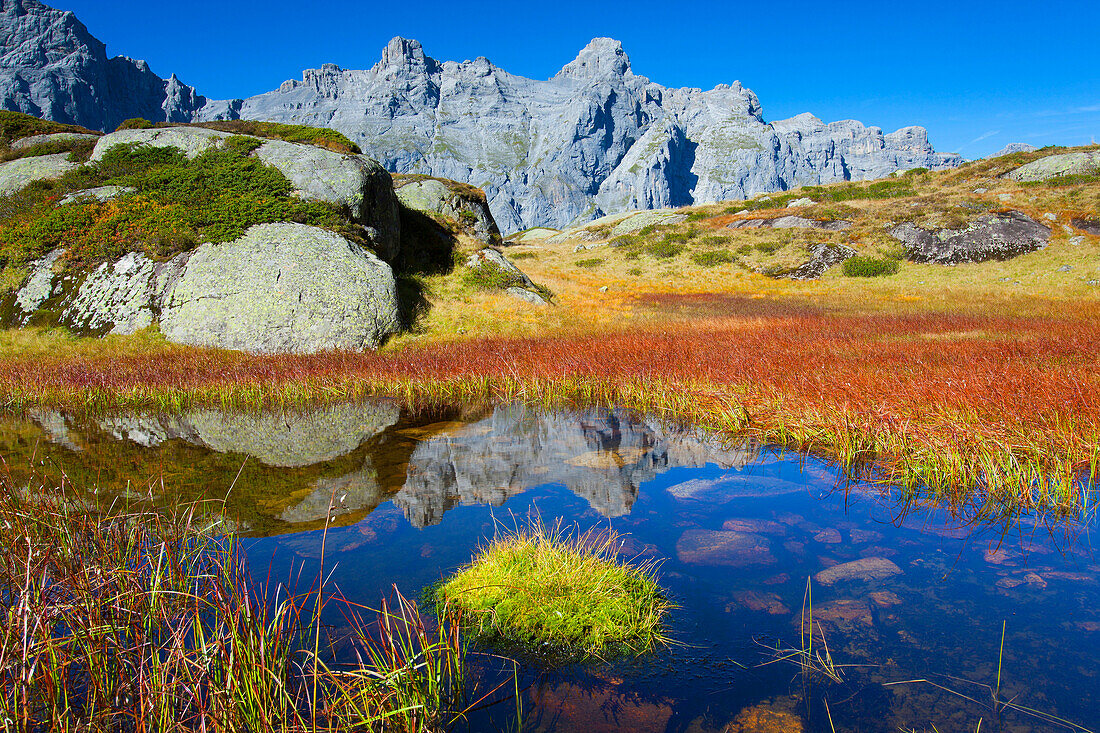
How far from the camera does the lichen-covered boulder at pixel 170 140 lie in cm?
2023

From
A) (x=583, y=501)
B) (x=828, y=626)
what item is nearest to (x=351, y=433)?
(x=583, y=501)

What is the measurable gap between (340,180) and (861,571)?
19981 millimetres

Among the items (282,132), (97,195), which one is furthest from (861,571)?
(282,132)

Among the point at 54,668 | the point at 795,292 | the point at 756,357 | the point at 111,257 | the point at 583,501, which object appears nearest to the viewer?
the point at 54,668

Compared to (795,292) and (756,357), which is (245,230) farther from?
(795,292)

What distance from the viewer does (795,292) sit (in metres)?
29.6

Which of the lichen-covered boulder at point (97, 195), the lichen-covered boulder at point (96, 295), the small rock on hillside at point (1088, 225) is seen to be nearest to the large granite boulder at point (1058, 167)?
the small rock on hillside at point (1088, 225)

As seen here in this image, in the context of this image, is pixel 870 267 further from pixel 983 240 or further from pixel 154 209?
pixel 154 209

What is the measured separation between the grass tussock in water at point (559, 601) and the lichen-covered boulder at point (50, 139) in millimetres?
27362

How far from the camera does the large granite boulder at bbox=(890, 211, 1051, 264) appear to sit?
99.1ft

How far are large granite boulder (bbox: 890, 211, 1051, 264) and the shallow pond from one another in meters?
31.0

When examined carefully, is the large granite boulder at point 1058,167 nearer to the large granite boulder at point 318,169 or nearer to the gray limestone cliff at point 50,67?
the large granite boulder at point 318,169

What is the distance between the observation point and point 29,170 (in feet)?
64.5

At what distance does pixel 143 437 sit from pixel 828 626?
9.90 m
